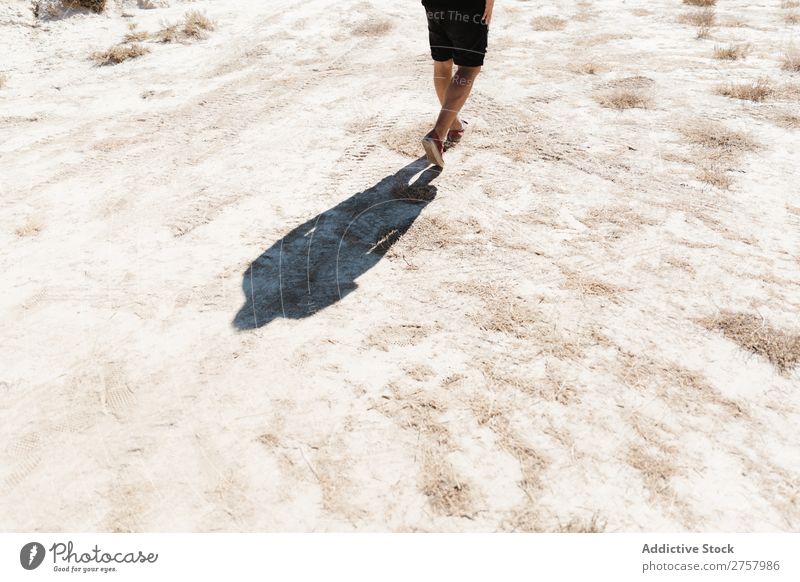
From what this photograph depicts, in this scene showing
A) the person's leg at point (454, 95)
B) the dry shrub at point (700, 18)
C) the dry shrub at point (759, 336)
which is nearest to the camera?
the dry shrub at point (759, 336)

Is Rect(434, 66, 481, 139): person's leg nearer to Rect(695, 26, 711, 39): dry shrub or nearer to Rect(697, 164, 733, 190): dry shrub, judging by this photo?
Rect(697, 164, 733, 190): dry shrub

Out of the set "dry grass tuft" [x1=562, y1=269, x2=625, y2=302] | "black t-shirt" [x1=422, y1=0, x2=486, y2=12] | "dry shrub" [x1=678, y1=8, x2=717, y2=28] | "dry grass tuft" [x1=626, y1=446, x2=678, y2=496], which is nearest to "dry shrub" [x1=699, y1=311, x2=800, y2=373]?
"dry grass tuft" [x1=562, y1=269, x2=625, y2=302]

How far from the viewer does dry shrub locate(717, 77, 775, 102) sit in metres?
4.94

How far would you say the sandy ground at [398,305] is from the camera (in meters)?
2.11

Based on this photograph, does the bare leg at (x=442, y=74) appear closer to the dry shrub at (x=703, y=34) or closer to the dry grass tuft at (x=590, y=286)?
the dry grass tuft at (x=590, y=286)

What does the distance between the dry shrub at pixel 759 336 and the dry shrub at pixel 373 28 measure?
227 inches

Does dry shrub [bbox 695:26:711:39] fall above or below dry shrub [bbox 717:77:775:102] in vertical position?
above

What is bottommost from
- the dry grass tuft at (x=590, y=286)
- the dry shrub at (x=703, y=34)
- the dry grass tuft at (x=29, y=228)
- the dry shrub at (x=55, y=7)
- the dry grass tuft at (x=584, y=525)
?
the dry grass tuft at (x=584, y=525)

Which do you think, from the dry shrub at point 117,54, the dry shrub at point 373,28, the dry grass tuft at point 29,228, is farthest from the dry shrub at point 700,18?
the dry grass tuft at point 29,228

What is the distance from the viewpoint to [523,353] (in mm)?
2623

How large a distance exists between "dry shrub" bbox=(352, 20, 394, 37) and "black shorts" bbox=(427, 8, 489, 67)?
3.51m

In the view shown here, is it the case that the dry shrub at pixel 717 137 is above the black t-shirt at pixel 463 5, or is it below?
below

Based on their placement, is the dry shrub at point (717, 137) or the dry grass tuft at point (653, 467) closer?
the dry grass tuft at point (653, 467)

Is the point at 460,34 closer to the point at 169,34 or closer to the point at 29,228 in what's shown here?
the point at 29,228
